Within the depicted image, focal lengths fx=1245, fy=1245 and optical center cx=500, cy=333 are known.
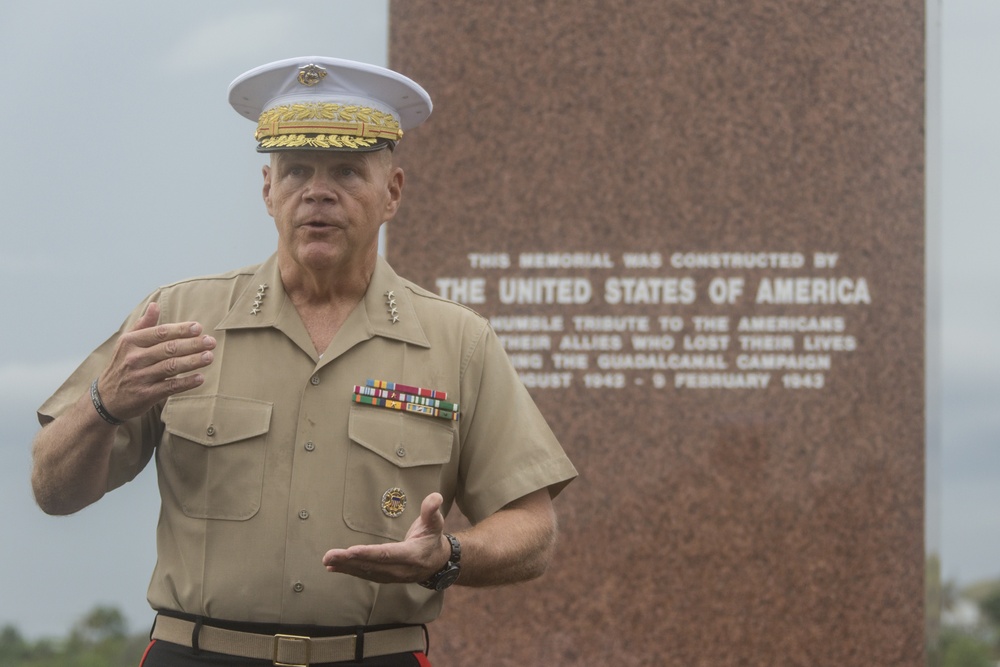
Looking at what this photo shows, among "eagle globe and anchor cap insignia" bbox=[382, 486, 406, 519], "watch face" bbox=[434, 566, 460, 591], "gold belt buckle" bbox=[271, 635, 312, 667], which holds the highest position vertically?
"eagle globe and anchor cap insignia" bbox=[382, 486, 406, 519]

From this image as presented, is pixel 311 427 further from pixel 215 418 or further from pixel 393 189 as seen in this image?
pixel 393 189

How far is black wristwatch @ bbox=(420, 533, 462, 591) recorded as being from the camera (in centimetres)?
204

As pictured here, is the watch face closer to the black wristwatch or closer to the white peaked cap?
the black wristwatch

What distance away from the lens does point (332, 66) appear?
236 centimetres

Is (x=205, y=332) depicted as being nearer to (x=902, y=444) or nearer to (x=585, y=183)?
(x=585, y=183)

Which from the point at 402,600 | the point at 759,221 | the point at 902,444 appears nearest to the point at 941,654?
the point at 902,444

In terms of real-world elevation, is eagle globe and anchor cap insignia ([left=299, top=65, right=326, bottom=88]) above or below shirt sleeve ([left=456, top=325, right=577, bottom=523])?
above

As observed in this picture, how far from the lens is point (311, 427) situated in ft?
7.35

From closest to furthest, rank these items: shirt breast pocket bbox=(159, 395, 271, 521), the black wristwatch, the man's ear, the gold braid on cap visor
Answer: the black wristwatch, shirt breast pocket bbox=(159, 395, 271, 521), the gold braid on cap visor, the man's ear

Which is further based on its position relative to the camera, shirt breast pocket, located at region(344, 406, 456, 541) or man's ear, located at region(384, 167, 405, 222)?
man's ear, located at region(384, 167, 405, 222)

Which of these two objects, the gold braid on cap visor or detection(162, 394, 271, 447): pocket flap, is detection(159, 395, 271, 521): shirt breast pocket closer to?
detection(162, 394, 271, 447): pocket flap

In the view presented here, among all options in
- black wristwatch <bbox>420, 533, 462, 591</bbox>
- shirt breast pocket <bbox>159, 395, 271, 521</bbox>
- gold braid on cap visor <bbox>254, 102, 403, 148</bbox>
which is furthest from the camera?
gold braid on cap visor <bbox>254, 102, 403, 148</bbox>

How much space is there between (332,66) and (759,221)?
6.48ft

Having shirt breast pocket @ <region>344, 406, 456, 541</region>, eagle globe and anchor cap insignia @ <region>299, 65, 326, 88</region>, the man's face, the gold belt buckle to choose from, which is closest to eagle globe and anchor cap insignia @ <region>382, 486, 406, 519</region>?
shirt breast pocket @ <region>344, 406, 456, 541</region>
